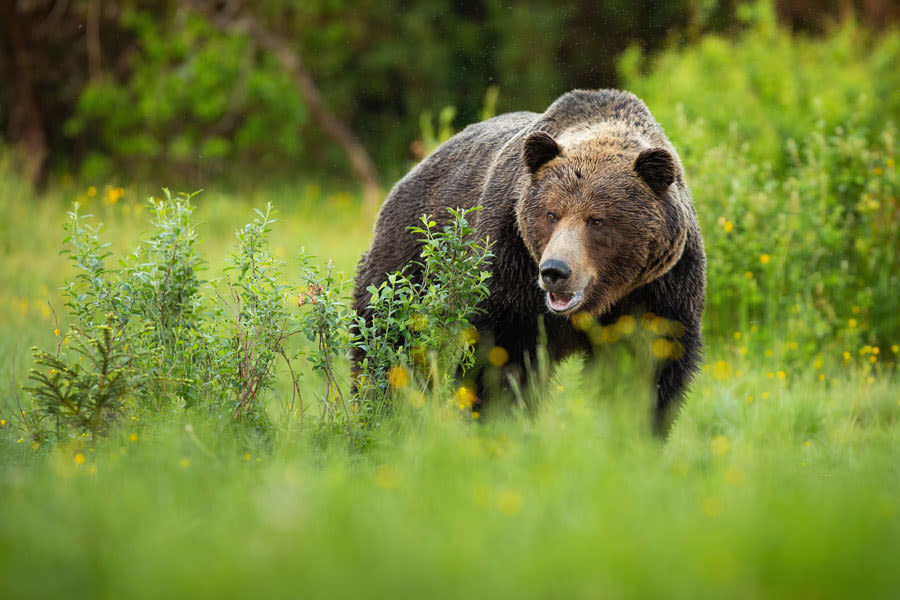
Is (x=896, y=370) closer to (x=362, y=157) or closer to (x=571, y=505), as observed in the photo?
(x=571, y=505)

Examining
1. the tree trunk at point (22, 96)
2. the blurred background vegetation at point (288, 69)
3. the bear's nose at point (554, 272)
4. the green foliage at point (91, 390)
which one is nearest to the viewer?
the green foliage at point (91, 390)

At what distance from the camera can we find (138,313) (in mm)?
4051

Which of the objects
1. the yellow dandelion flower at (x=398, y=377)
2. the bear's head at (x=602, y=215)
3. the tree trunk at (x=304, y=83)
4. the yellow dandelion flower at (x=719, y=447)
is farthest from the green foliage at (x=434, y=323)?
the tree trunk at (x=304, y=83)

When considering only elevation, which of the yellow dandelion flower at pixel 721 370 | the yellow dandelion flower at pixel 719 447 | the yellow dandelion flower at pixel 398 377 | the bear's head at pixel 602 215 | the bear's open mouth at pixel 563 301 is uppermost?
the bear's head at pixel 602 215

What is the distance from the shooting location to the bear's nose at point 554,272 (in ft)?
12.9

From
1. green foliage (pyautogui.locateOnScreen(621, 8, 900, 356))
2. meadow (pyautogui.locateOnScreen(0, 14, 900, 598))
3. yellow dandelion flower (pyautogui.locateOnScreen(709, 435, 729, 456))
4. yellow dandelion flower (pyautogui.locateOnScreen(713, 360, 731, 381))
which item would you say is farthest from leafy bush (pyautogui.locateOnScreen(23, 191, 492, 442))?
green foliage (pyautogui.locateOnScreen(621, 8, 900, 356))

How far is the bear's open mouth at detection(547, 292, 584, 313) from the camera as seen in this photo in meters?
4.06

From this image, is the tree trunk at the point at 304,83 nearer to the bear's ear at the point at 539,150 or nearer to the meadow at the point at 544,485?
the meadow at the point at 544,485

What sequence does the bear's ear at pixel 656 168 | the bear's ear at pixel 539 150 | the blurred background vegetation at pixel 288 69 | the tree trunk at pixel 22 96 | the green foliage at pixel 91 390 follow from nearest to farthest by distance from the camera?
the green foliage at pixel 91 390 < the bear's ear at pixel 656 168 < the bear's ear at pixel 539 150 < the tree trunk at pixel 22 96 < the blurred background vegetation at pixel 288 69

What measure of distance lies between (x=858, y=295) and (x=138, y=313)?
4.72 m

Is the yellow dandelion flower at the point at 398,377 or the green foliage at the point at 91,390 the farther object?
the yellow dandelion flower at the point at 398,377

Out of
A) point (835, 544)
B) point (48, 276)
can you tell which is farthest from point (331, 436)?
point (48, 276)

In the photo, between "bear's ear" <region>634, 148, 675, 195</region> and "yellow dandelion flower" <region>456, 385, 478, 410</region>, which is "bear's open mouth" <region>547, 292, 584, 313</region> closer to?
"yellow dandelion flower" <region>456, 385, 478, 410</region>

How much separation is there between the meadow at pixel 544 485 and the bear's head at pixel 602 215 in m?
0.49
